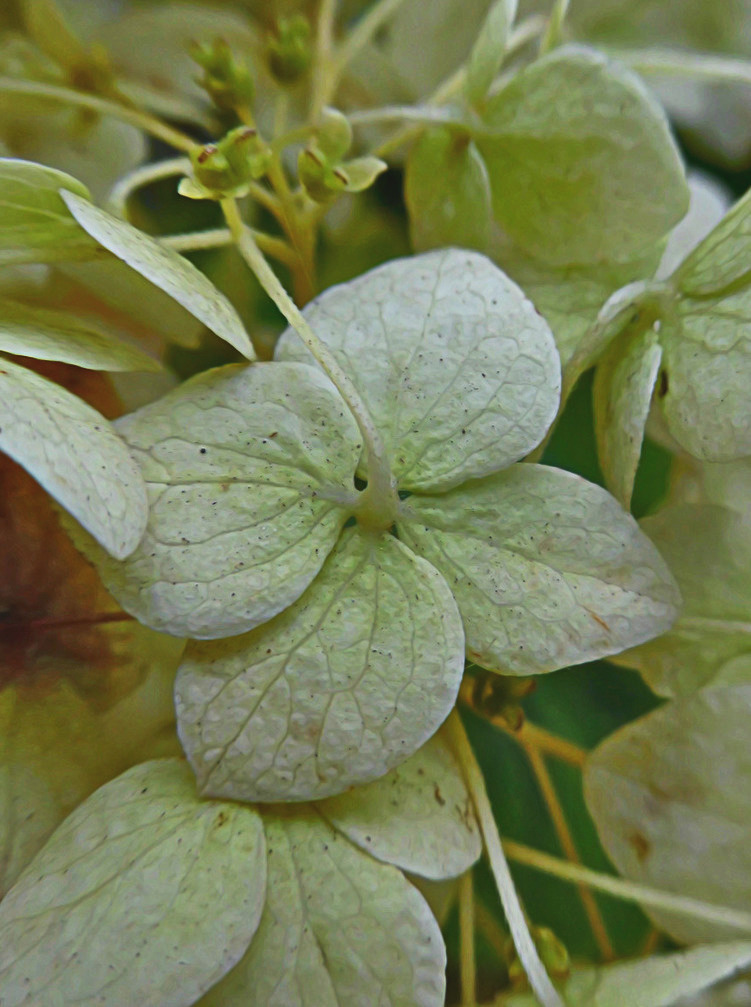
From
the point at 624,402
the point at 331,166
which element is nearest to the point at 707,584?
the point at 624,402

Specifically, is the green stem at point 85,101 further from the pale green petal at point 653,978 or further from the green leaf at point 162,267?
the pale green petal at point 653,978

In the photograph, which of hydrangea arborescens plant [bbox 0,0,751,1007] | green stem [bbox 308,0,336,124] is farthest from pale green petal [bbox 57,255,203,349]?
green stem [bbox 308,0,336,124]

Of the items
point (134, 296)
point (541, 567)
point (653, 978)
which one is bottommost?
point (653, 978)

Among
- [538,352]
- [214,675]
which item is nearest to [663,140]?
[538,352]

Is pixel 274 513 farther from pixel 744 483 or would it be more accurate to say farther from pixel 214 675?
pixel 744 483

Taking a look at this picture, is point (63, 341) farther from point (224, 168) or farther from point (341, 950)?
point (341, 950)

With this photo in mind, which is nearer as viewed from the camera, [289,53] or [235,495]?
[235,495]
